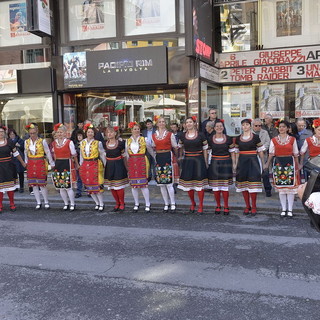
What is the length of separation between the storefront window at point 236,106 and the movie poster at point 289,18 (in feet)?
6.64

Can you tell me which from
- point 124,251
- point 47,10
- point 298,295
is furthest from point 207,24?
point 298,295

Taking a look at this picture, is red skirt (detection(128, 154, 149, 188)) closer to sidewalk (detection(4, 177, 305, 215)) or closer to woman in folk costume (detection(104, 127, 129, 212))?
woman in folk costume (detection(104, 127, 129, 212))

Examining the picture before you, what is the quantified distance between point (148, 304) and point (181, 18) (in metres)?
9.41

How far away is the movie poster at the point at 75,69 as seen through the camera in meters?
11.7

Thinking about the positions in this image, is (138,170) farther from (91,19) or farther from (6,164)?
(91,19)

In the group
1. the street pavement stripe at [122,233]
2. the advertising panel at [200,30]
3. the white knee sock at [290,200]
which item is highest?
the advertising panel at [200,30]

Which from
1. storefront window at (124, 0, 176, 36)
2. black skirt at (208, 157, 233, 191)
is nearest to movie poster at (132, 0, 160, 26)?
storefront window at (124, 0, 176, 36)

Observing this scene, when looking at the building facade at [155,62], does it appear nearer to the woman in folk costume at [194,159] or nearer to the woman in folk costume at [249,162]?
the woman in folk costume at [194,159]

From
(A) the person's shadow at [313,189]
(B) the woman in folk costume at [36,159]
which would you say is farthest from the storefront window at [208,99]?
(A) the person's shadow at [313,189]

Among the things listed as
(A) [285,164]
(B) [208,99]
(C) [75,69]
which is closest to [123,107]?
(C) [75,69]

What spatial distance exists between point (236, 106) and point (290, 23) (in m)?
3.01

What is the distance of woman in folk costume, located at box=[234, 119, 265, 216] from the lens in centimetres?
727

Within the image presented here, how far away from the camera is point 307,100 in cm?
1182

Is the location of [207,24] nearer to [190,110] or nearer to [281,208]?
[190,110]
